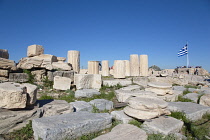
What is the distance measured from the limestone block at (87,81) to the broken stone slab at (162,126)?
4831 millimetres

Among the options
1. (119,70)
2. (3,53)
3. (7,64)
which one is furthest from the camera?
(119,70)

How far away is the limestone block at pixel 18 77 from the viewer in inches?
258

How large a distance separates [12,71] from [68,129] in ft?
19.7

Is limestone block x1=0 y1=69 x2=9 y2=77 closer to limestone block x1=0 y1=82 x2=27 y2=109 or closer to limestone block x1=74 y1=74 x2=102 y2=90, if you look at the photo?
limestone block x1=74 y1=74 x2=102 y2=90

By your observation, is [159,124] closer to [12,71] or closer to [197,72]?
[12,71]

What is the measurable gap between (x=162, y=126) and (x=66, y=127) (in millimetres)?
2182

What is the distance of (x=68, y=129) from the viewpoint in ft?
8.41

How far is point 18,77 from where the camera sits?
22.3 ft

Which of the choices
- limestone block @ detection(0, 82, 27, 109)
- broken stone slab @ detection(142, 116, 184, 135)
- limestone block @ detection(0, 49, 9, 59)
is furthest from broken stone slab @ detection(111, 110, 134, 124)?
limestone block @ detection(0, 49, 9, 59)

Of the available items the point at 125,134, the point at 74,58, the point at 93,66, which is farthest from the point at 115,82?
the point at 125,134

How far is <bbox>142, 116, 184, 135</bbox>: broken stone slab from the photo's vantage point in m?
2.91

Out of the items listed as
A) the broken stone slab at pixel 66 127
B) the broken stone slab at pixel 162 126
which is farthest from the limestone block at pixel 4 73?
the broken stone slab at pixel 162 126

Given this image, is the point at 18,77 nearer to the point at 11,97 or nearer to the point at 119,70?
the point at 11,97

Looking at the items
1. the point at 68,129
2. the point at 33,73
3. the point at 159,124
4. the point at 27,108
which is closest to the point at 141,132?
the point at 159,124
